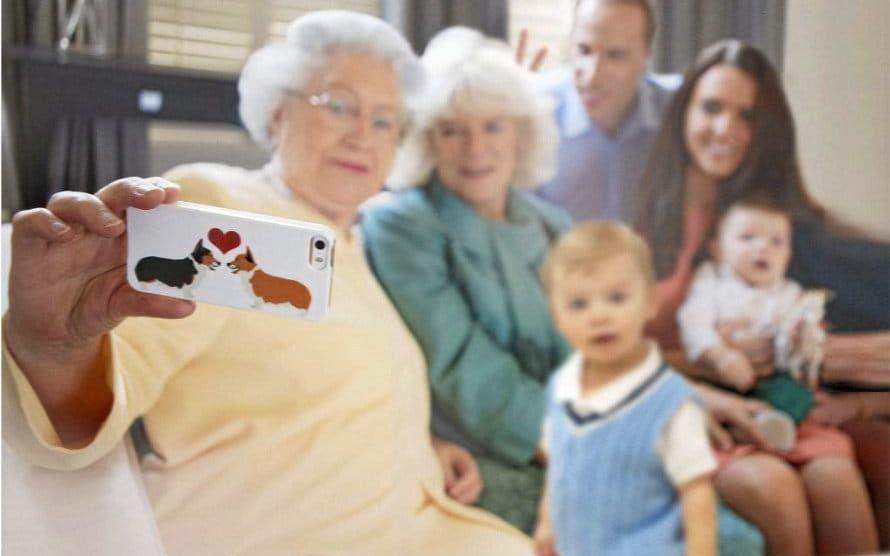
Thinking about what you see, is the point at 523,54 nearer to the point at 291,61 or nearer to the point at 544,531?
the point at 291,61

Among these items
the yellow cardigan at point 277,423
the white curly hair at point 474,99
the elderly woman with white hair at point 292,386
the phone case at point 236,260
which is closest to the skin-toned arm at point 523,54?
the white curly hair at point 474,99

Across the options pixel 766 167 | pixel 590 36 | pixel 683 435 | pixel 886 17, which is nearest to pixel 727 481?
pixel 683 435

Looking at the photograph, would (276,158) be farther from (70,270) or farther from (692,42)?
(692,42)

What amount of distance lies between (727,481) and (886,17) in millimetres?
858

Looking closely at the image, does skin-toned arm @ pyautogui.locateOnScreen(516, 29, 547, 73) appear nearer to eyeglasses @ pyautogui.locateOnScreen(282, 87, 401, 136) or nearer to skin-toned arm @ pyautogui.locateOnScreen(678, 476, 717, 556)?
eyeglasses @ pyautogui.locateOnScreen(282, 87, 401, 136)

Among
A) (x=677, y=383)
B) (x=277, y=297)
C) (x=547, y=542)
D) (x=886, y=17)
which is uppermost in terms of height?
(x=886, y=17)

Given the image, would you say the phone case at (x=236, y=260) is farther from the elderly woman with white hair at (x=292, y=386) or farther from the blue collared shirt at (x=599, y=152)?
the blue collared shirt at (x=599, y=152)

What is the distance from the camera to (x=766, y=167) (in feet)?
5.35

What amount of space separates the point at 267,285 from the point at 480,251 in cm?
41

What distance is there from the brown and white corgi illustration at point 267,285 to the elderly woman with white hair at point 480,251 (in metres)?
0.26

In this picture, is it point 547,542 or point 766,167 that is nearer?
point 547,542

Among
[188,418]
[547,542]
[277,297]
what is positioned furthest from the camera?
[547,542]

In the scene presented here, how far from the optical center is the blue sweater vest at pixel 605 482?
4.93 feet

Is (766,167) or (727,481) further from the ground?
(766,167)
